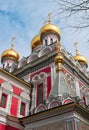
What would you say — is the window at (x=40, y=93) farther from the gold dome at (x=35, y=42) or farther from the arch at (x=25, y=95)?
the gold dome at (x=35, y=42)

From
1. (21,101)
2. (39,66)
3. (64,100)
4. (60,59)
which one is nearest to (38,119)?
(64,100)

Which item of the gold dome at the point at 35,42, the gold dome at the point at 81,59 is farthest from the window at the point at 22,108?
the gold dome at the point at 81,59

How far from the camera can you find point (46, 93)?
42.5ft

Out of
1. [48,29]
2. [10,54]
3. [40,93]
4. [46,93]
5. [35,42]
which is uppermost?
[35,42]

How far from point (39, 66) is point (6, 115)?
16.4 ft

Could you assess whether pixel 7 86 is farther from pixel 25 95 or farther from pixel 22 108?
pixel 22 108

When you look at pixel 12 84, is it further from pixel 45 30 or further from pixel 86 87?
pixel 45 30

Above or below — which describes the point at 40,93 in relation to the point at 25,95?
above

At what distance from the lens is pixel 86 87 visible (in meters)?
16.6

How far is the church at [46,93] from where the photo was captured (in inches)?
345

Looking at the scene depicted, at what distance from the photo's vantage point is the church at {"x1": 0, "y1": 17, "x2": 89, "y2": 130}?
8766 millimetres

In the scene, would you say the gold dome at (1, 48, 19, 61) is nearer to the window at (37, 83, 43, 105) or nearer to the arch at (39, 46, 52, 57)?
the arch at (39, 46, 52, 57)

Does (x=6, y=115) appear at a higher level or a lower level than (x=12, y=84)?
lower

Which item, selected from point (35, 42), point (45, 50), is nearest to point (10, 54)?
point (35, 42)
